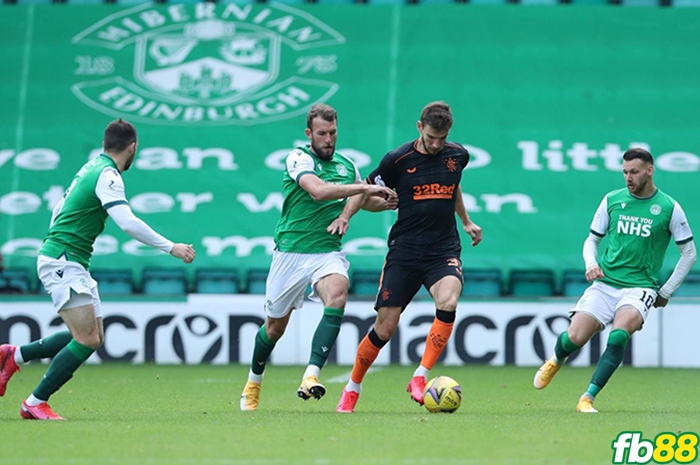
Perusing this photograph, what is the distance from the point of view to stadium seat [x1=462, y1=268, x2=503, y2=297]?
16609 millimetres

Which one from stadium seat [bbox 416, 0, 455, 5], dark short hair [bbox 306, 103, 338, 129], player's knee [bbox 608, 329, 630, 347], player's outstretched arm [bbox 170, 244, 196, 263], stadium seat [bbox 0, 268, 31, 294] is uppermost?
stadium seat [bbox 416, 0, 455, 5]

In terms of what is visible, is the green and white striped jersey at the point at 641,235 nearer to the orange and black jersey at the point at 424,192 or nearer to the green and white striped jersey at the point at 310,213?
the orange and black jersey at the point at 424,192

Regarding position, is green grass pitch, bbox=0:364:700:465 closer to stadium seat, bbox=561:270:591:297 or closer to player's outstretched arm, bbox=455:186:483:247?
player's outstretched arm, bbox=455:186:483:247

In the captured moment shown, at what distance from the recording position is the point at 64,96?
62.3ft

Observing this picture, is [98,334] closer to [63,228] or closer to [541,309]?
[63,228]

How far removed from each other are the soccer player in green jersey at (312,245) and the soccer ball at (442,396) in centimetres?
82

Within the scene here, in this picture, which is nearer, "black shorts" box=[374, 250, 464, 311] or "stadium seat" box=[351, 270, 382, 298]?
"black shorts" box=[374, 250, 464, 311]

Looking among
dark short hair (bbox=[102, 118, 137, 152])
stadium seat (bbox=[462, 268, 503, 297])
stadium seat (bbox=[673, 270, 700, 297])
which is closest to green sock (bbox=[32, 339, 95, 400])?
dark short hair (bbox=[102, 118, 137, 152])

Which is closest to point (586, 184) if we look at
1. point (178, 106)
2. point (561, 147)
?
point (561, 147)

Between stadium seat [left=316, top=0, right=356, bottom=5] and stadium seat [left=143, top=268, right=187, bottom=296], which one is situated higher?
stadium seat [left=316, top=0, right=356, bottom=5]

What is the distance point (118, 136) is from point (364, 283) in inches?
340

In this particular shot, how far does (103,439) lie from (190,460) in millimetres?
1129

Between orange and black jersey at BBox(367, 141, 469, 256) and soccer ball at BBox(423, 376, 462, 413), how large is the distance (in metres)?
1.02

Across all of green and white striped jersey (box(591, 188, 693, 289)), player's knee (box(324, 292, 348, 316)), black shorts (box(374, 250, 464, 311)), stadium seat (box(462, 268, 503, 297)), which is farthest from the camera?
stadium seat (box(462, 268, 503, 297))
